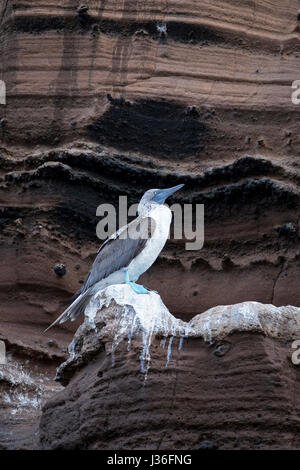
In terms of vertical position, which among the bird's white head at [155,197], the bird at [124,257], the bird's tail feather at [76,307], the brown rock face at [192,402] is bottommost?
the brown rock face at [192,402]

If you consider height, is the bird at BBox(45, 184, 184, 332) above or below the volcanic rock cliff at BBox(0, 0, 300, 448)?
below

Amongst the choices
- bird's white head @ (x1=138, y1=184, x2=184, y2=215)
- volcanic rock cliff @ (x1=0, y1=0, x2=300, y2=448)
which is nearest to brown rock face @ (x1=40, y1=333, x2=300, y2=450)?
bird's white head @ (x1=138, y1=184, x2=184, y2=215)

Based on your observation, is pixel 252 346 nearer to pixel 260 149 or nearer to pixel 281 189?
pixel 281 189

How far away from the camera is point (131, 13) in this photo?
35.9 feet

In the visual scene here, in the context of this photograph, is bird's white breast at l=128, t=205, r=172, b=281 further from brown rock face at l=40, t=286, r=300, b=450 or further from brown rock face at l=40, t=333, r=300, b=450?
brown rock face at l=40, t=333, r=300, b=450

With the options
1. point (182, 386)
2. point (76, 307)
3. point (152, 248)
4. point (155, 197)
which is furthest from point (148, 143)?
point (182, 386)

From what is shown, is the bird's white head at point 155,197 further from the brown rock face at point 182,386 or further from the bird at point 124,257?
the brown rock face at point 182,386

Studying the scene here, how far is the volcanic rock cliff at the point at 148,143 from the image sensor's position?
9.41 meters

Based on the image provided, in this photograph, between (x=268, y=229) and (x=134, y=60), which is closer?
(x=268, y=229)

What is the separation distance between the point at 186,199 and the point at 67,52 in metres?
2.90

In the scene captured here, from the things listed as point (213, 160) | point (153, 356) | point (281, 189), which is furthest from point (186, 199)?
point (153, 356)

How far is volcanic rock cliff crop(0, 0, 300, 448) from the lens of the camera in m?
9.41

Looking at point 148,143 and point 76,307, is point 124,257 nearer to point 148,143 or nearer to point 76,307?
point 76,307

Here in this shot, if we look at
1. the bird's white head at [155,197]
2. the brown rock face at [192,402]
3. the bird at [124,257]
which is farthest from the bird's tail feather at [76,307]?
the brown rock face at [192,402]
